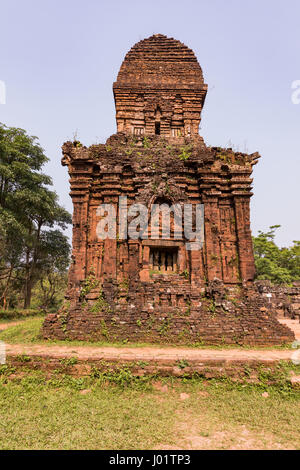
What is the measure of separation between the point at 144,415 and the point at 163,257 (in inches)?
215

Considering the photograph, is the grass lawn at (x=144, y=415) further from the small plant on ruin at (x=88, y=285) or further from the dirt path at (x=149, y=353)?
the small plant on ruin at (x=88, y=285)

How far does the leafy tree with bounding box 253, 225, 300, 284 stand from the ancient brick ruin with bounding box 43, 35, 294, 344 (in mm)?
20869

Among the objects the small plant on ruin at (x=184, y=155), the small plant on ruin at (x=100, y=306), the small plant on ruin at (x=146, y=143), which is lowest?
the small plant on ruin at (x=100, y=306)

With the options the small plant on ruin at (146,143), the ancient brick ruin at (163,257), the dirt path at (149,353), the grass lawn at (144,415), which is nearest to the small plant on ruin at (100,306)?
the ancient brick ruin at (163,257)

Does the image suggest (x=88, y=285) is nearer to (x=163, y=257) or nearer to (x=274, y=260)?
(x=163, y=257)

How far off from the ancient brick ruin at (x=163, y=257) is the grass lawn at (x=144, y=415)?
2.13 m

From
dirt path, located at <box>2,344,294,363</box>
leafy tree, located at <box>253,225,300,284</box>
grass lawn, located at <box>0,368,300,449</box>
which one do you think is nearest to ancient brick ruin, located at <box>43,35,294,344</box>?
dirt path, located at <box>2,344,294,363</box>

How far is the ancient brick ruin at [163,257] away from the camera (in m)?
7.92

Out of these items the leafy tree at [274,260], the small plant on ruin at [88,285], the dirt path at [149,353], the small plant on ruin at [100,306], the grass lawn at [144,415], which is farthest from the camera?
the leafy tree at [274,260]

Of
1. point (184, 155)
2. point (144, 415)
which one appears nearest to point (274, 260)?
point (184, 155)

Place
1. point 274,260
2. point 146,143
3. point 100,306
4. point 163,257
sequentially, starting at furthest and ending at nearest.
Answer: point 274,260 → point 146,143 → point 163,257 → point 100,306

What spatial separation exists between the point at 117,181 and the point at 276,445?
26.4 feet

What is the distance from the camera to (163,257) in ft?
31.2
